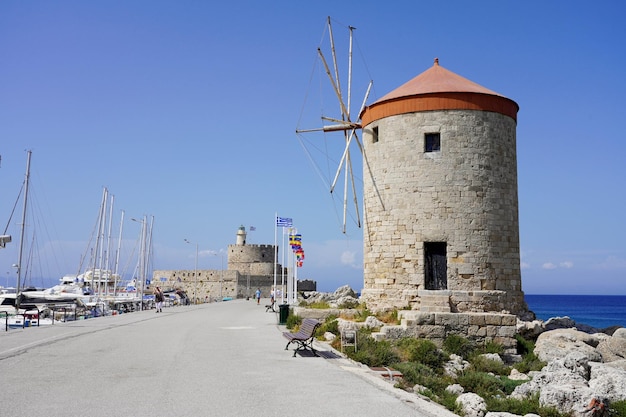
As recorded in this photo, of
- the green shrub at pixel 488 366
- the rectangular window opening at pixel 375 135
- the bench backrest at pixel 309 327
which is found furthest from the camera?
the rectangular window opening at pixel 375 135

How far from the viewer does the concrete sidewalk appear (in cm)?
782

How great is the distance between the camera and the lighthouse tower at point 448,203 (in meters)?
18.7

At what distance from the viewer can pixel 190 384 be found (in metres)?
9.39

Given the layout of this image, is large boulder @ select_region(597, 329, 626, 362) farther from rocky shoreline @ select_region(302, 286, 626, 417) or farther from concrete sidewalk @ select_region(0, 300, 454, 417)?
concrete sidewalk @ select_region(0, 300, 454, 417)

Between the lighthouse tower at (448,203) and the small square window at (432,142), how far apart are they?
1.4 inches

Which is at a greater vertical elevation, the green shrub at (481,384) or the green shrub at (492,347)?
the green shrub at (492,347)

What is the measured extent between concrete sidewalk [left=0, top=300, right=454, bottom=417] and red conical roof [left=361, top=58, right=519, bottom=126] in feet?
30.9

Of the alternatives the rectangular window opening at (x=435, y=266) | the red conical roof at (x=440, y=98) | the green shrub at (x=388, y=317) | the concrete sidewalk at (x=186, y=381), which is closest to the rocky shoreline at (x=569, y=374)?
the green shrub at (x=388, y=317)

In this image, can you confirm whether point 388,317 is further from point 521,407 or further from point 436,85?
point 521,407

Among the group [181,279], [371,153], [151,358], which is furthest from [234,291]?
[151,358]

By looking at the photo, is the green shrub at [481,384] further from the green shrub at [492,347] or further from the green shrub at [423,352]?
the green shrub at [492,347]

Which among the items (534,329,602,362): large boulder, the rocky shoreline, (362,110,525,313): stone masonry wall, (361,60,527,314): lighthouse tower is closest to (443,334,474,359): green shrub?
the rocky shoreline

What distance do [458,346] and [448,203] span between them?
5016mm

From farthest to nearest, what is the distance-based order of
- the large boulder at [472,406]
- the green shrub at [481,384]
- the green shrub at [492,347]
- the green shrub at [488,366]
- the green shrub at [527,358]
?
1. the green shrub at [492,347]
2. the green shrub at [527,358]
3. the green shrub at [488,366]
4. the green shrub at [481,384]
5. the large boulder at [472,406]
